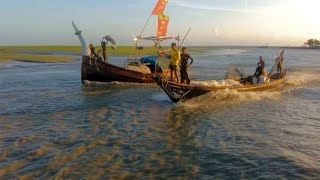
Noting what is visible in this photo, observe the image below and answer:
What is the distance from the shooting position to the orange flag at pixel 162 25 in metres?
23.4

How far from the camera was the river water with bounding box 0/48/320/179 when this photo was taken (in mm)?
8242

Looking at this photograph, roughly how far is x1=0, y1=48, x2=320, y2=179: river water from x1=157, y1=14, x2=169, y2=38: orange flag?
6421 millimetres

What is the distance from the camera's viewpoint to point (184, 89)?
15797mm

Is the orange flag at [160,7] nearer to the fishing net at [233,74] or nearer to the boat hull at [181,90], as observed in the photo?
the fishing net at [233,74]

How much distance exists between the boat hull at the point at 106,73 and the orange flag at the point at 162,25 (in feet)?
9.36

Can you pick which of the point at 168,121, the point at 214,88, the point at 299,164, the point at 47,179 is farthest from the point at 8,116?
the point at 299,164

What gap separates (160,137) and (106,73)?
521 inches

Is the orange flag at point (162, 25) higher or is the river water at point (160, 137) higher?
the orange flag at point (162, 25)

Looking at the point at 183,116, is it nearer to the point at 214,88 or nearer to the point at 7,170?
the point at 214,88

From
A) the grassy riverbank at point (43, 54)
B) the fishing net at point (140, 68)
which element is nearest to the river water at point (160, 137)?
the fishing net at point (140, 68)

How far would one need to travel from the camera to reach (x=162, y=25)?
2370 centimetres

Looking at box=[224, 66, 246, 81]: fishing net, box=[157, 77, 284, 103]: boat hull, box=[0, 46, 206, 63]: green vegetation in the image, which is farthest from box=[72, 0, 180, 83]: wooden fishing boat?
box=[157, 77, 284, 103]: boat hull

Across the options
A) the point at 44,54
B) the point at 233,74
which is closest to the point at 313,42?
the point at 44,54

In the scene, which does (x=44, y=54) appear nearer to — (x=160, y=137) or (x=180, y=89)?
(x=180, y=89)
